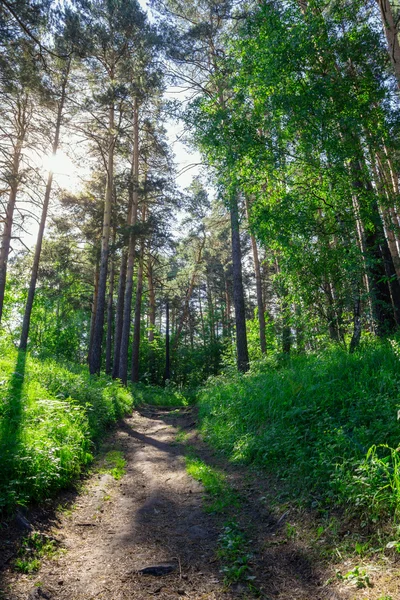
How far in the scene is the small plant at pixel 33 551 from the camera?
3006 mm

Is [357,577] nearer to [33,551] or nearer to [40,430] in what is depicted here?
[33,551]

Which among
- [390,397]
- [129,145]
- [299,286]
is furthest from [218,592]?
[129,145]

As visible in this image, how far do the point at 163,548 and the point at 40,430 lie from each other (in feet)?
8.33

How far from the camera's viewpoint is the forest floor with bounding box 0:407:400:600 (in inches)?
109

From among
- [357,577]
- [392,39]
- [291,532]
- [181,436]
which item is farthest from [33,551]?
[392,39]

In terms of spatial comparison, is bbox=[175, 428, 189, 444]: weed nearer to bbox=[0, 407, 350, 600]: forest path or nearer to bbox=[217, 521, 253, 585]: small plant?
bbox=[0, 407, 350, 600]: forest path

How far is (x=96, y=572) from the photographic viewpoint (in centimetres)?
308

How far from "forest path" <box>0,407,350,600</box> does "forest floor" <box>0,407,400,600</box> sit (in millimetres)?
10

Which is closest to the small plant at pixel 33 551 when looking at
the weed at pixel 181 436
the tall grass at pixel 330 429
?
the tall grass at pixel 330 429

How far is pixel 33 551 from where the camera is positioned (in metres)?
3.25

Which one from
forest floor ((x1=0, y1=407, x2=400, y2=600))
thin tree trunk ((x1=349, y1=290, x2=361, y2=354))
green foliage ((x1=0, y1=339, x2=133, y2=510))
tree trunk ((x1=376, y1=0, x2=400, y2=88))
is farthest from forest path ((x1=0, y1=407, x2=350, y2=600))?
tree trunk ((x1=376, y1=0, x2=400, y2=88))

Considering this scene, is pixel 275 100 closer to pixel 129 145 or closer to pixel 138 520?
→ pixel 138 520

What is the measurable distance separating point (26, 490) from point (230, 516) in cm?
237

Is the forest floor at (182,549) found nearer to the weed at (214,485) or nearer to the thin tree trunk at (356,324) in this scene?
the weed at (214,485)
